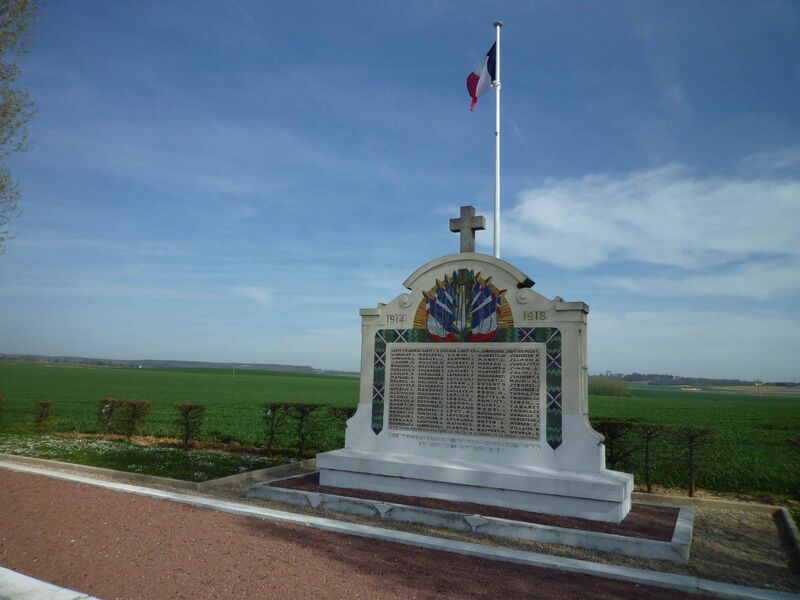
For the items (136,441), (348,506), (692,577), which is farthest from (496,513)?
(136,441)

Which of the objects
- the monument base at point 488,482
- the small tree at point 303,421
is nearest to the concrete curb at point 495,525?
the monument base at point 488,482

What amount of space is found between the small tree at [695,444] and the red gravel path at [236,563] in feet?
20.6

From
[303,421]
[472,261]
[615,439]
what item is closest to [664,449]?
[615,439]

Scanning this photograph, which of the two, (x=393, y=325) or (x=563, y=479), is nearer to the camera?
(x=563, y=479)

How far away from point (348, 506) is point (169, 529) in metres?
2.79

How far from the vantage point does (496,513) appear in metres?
8.28

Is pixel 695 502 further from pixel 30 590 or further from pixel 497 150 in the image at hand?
pixel 30 590

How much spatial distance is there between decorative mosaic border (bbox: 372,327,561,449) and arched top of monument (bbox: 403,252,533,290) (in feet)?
2.84

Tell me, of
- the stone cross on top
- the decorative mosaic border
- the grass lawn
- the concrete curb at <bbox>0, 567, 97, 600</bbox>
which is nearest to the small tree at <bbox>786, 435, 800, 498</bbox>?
the decorative mosaic border

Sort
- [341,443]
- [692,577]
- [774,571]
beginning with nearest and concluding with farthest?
[692,577], [774,571], [341,443]

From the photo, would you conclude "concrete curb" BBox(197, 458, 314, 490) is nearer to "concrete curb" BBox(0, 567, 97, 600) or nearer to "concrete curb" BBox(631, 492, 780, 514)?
"concrete curb" BBox(0, 567, 97, 600)

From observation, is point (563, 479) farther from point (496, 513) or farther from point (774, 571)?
point (774, 571)

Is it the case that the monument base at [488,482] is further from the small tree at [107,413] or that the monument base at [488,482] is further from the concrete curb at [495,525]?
the small tree at [107,413]

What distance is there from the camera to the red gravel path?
16.8 feet
